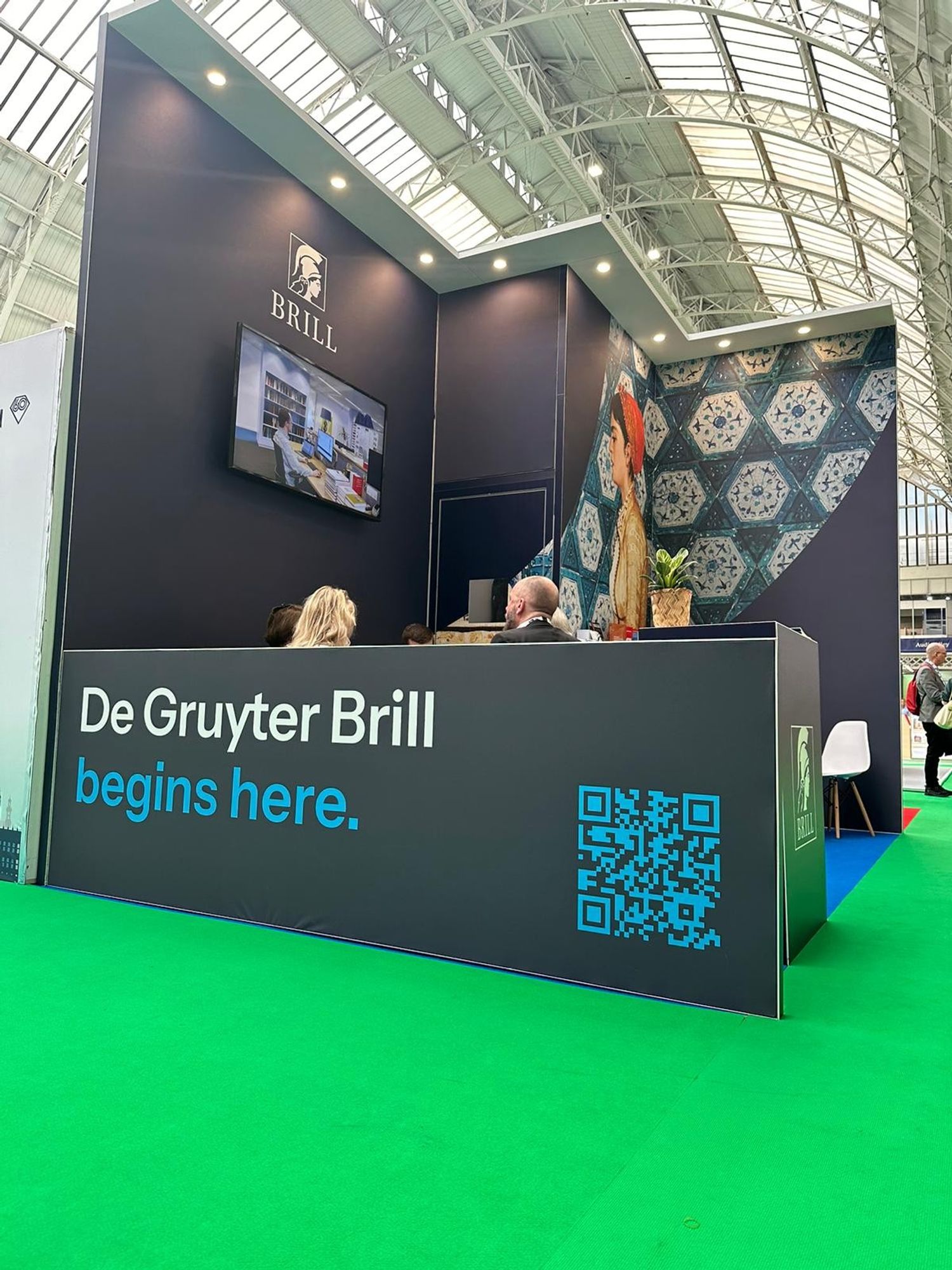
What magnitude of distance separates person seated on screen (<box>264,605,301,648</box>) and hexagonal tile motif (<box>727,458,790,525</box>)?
15.2 ft

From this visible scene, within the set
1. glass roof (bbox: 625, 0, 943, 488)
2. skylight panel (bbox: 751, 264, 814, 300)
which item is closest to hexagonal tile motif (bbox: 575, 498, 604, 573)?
glass roof (bbox: 625, 0, 943, 488)

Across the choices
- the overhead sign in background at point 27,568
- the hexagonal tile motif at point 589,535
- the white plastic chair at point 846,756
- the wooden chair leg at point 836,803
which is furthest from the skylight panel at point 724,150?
the overhead sign in background at point 27,568

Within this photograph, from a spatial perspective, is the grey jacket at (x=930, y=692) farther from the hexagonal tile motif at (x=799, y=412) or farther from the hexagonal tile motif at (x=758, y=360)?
the hexagonal tile motif at (x=758, y=360)

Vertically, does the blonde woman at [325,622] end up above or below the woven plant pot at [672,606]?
below

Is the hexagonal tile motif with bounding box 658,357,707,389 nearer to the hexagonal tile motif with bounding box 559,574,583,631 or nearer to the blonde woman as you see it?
the hexagonal tile motif with bounding box 559,574,583,631

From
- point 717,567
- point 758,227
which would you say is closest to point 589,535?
point 717,567

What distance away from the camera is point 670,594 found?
7.68m

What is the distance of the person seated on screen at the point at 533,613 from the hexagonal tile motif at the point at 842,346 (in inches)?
202

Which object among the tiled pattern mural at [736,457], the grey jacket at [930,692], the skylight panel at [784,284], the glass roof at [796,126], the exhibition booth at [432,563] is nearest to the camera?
the exhibition booth at [432,563]

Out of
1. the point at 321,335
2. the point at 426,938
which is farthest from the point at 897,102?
the point at 426,938

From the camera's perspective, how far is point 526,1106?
175 cm

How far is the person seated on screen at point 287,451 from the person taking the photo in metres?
5.29

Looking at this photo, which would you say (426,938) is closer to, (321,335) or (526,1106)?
(526,1106)

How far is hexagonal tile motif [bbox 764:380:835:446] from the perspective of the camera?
7430 mm
